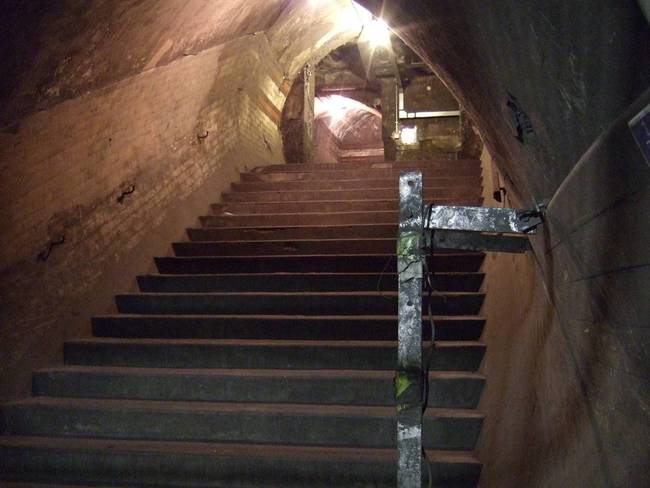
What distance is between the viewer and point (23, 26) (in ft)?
8.68

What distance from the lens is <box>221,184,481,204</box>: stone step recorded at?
5582 millimetres

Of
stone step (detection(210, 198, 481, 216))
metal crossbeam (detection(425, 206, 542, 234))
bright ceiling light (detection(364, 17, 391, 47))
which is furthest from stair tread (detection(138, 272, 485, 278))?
bright ceiling light (detection(364, 17, 391, 47))

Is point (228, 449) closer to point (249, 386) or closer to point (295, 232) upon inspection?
point (249, 386)

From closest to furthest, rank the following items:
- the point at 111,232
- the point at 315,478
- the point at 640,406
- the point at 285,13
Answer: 1. the point at 640,406
2. the point at 315,478
3. the point at 111,232
4. the point at 285,13

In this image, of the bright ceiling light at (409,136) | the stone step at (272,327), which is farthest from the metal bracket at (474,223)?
the bright ceiling light at (409,136)

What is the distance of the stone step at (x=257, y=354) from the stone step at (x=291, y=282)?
2.40 ft

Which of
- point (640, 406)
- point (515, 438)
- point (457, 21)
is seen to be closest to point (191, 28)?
point (457, 21)

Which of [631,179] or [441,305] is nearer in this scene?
[631,179]

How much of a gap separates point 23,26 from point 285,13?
5.50 metres

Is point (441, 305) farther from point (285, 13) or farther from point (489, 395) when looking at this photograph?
point (285, 13)

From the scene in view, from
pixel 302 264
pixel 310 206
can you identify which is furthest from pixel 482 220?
pixel 310 206

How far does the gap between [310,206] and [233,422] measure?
3.27m

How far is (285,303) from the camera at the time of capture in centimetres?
382

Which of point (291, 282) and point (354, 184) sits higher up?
point (354, 184)
